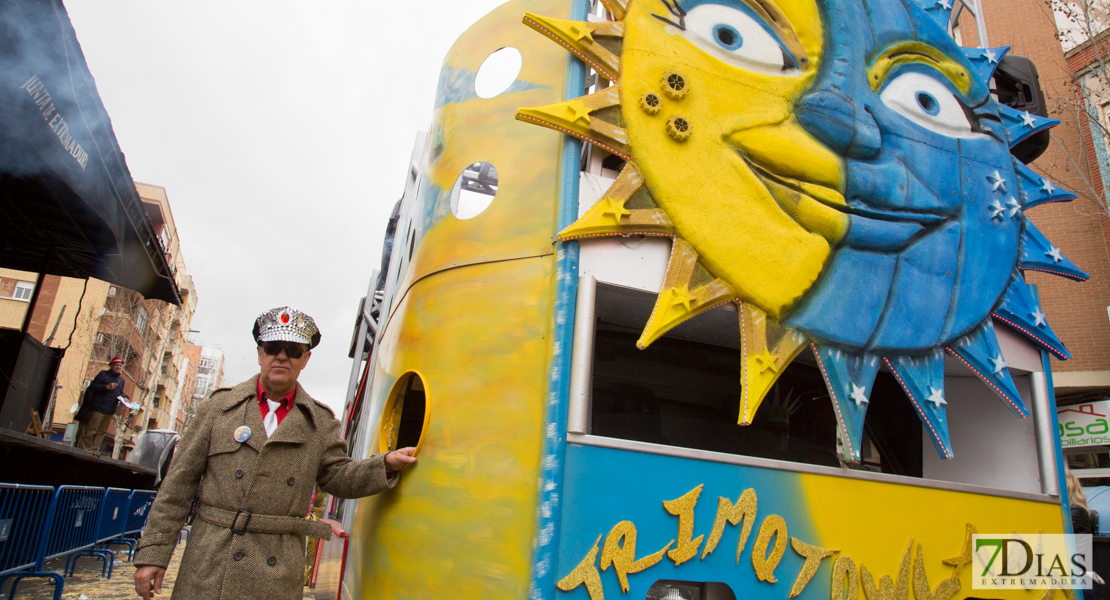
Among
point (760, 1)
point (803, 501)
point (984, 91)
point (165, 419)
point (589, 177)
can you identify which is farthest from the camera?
point (165, 419)

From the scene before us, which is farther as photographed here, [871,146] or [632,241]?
[871,146]

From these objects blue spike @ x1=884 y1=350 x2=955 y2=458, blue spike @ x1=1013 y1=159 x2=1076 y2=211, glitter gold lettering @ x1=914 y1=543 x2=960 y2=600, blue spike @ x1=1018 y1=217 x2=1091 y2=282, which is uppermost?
blue spike @ x1=1013 y1=159 x2=1076 y2=211

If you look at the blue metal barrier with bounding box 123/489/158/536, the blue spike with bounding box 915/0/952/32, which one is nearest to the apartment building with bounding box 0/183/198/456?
the blue metal barrier with bounding box 123/489/158/536

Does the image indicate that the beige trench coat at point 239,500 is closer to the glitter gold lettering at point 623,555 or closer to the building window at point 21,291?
the glitter gold lettering at point 623,555

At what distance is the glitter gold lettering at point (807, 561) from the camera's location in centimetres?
480

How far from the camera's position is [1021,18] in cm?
1472

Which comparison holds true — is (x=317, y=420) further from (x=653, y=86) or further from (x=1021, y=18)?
(x=1021, y=18)

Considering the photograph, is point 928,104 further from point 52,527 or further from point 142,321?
point 142,321

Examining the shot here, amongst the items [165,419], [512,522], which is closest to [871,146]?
[512,522]

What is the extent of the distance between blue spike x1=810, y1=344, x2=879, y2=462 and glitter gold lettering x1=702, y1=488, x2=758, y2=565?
115 centimetres

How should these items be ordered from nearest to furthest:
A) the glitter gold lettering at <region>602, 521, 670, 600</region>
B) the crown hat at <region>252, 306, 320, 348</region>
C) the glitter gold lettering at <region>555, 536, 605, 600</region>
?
the crown hat at <region>252, 306, 320, 348</region>
the glitter gold lettering at <region>555, 536, 605, 600</region>
the glitter gold lettering at <region>602, 521, 670, 600</region>

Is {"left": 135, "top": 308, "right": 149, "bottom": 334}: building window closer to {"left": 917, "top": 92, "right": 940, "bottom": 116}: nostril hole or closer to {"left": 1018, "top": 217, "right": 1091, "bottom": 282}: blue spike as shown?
{"left": 917, "top": 92, "right": 940, "bottom": 116}: nostril hole

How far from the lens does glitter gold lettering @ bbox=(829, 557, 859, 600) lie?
4926 mm

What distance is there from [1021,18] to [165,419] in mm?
65331
